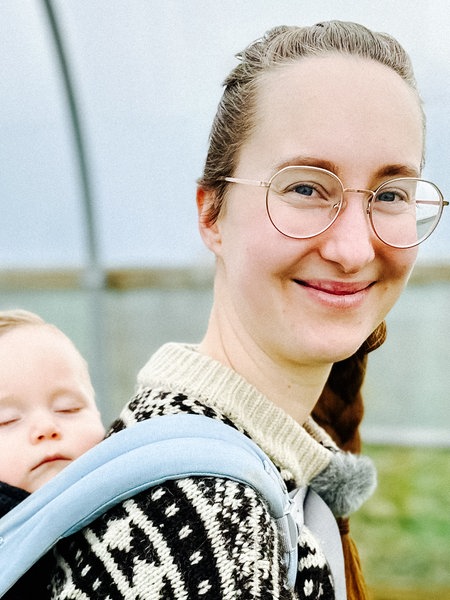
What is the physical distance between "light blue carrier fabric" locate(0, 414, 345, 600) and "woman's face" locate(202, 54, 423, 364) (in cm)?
26

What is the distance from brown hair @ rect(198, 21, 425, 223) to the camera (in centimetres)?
129

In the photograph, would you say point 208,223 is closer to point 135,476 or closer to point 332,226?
point 332,226

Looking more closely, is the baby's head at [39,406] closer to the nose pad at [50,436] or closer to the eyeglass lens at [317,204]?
the nose pad at [50,436]

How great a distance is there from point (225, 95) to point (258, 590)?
2.73 ft

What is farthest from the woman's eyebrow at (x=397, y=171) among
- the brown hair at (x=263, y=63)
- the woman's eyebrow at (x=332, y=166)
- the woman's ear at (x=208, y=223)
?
the woman's ear at (x=208, y=223)

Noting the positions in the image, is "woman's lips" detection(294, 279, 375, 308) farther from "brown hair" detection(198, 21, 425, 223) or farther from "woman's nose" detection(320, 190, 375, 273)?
"brown hair" detection(198, 21, 425, 223)

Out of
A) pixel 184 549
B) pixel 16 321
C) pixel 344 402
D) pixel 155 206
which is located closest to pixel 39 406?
pixel 16 321

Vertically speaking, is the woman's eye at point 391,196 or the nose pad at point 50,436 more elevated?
the woman's eye at point 391,196

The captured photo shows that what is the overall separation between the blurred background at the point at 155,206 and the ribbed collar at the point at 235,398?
7.76 ft

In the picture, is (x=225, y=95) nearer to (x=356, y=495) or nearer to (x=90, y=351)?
(x=356, y=495)

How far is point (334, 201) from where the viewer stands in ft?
4.03

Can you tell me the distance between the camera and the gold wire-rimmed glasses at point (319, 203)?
4.00 ft

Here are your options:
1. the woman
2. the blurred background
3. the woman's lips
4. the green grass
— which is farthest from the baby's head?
the green grass

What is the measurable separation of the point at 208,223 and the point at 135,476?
0.54 m
